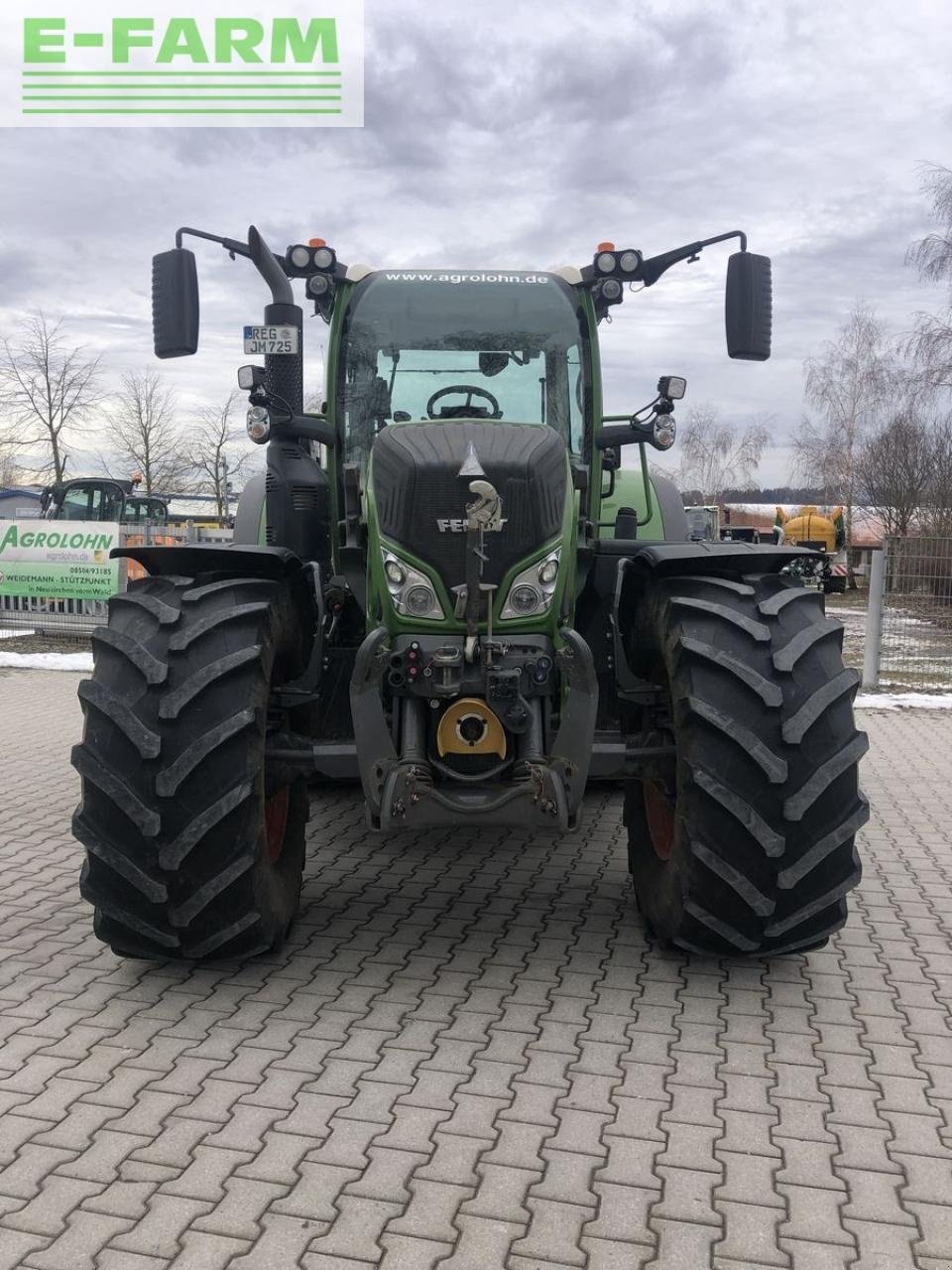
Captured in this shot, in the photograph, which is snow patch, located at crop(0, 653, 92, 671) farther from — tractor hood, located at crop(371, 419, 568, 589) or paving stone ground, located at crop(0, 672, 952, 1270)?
tractor hood, located at crop(371, 419, 568, 589)

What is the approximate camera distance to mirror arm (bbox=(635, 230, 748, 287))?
5.30m

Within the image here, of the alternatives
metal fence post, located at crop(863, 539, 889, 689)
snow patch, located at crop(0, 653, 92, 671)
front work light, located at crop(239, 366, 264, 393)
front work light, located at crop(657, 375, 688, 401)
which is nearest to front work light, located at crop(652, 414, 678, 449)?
front work light, located at crop(657, 375, 688, 401)

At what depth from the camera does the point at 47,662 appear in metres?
13.6

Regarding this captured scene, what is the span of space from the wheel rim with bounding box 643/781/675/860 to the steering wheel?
175 centimetres

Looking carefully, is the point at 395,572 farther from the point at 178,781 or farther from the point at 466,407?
the point at 466,407

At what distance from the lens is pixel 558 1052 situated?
11.8 feet

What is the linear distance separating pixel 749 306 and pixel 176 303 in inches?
95.7

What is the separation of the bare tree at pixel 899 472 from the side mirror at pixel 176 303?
20185mm

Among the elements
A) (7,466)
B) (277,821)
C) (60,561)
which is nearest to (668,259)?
(277,821)

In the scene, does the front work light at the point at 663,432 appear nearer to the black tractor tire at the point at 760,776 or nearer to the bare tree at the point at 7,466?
the black tractor tire at the point at 760,776

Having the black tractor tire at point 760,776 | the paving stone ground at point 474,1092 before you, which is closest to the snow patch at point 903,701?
the paving stone ground at point 474,1092

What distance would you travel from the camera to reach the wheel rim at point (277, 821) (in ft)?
15.0

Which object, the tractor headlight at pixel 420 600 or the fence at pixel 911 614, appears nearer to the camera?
the tractor headlight at pixel 420 600

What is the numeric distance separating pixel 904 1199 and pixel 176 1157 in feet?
5.79
